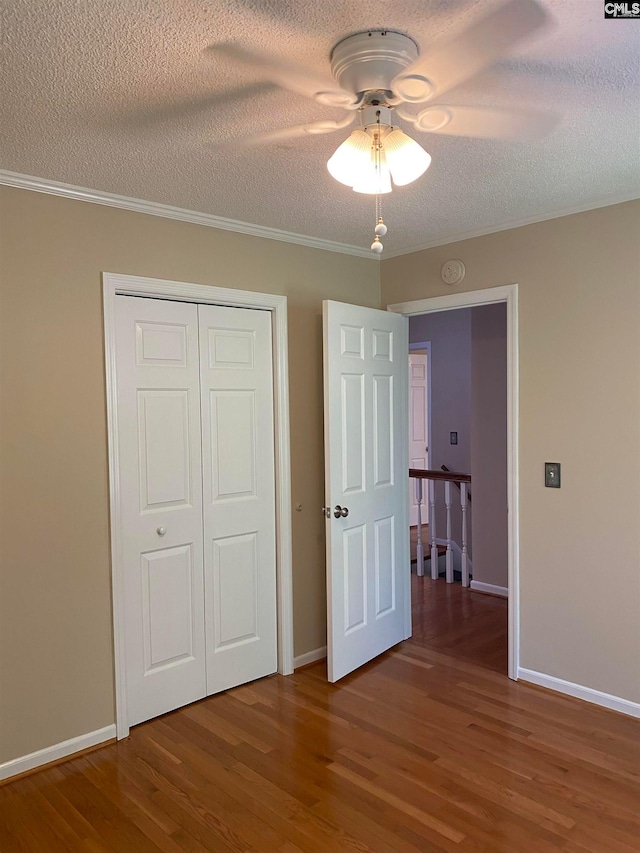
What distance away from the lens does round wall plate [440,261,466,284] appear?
3.65 metres

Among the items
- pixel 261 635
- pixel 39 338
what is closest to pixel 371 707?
pixel 261 635

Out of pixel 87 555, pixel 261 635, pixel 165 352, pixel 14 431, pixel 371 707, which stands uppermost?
pixel 165 352

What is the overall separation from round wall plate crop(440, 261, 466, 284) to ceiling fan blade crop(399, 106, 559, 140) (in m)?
1.37

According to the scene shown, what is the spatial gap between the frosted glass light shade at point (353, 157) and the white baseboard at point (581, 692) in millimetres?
2705

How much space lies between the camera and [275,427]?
11.7ft

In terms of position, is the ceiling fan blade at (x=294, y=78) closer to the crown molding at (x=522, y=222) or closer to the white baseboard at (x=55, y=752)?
the crown molding at (x=522, y=222)

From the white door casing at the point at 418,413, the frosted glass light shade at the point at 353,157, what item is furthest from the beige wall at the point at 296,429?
the white door casing at the point at 418,413

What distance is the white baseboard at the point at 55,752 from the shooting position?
2.61 metres

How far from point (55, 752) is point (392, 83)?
2826 millimetres

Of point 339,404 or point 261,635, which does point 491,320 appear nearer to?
point 339,404

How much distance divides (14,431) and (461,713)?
2398mm

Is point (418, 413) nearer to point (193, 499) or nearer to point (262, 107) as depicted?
point (193, 499)

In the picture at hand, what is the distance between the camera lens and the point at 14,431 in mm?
2609

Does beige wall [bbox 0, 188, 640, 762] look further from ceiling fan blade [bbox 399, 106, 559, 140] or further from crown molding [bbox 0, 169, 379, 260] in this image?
ceiling fan blade [bbox 399, 106, 559, 140]
